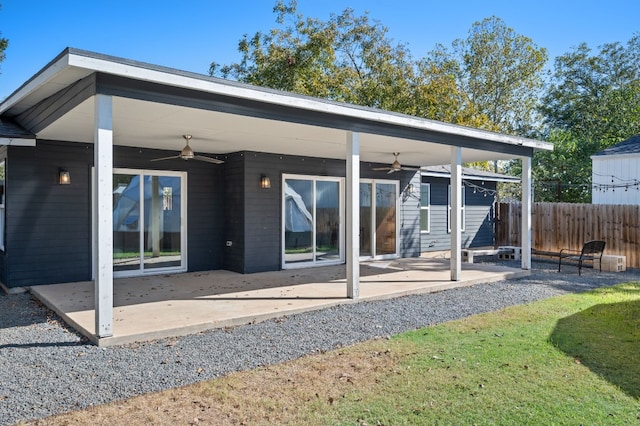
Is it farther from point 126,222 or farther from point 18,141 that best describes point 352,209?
point 18,141

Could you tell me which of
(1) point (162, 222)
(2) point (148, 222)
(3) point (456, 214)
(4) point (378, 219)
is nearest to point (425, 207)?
(4) point (378, 219)

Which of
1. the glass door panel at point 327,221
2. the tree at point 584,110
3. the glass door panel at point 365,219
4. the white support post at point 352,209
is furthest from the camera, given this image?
the tree at point 584,110

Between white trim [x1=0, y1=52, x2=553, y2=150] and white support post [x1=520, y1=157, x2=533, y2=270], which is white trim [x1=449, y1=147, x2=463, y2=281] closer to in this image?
white trim [x1=0, y1=52, x2=553, y2=150]

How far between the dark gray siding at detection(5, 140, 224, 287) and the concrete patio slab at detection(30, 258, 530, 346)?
14.6 inches

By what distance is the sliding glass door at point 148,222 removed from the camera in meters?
8.11

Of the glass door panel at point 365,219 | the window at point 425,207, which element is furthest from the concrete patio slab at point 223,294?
the window at point 425,207

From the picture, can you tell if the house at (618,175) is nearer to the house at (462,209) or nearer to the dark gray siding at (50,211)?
the house at (462,209)

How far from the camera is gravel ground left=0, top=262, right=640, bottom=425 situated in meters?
3.39

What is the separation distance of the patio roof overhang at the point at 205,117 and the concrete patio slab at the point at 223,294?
229cm

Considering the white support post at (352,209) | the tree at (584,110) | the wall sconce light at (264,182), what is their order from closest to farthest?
the white support post at (352,209) → the wall sconce light at (264,182) → the tree at (584,110)

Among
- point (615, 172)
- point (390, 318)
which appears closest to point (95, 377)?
point (390, 318)

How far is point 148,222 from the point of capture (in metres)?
8.37

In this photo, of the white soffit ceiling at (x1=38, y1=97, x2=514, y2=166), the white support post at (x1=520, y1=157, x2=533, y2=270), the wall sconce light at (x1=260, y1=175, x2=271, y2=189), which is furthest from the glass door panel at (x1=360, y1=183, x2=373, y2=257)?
the white support post at (x1=520, y1=157, x2=533, y2=270)

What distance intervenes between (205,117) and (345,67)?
631 inches
